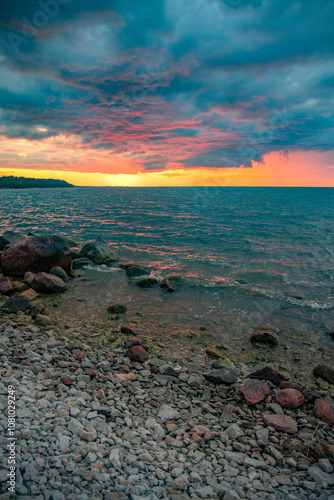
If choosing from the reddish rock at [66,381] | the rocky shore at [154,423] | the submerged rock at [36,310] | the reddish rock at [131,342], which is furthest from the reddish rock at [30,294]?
the reddish rock at [66,381]

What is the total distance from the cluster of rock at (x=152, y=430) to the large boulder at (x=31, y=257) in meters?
7.87

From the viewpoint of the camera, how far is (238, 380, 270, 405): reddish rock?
645 cm

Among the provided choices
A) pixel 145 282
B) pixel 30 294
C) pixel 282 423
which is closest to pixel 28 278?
pixel 30 294

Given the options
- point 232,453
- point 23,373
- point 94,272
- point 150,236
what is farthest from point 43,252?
point 150,236

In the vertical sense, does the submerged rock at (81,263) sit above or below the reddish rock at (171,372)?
above

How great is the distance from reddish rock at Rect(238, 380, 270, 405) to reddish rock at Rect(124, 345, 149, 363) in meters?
2.78

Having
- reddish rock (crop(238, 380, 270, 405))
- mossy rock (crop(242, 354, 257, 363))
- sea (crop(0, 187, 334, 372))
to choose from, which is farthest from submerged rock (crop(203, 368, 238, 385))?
sea (crop(0, 187, 334, 372))

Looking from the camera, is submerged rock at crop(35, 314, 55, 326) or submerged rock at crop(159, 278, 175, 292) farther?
submerged rock at crop(159, 278, 175, 292)

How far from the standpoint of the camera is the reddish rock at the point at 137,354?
26.0 feet

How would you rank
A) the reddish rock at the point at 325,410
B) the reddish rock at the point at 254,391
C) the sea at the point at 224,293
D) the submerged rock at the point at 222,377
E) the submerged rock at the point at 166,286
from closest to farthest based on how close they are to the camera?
the reddish rock at the point at 325,410 → the reddish rock at the point at 254,391 → the submerged rock at the point at 222,377 → the sea at the point at 224,293 → the submerged rock at the point at 166,286

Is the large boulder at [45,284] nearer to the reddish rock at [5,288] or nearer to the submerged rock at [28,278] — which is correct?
the submerged rock at [28,278]

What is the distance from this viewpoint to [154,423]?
5.39 meters

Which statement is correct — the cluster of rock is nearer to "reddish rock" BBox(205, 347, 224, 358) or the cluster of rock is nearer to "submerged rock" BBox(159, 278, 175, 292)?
"reddish rock" BBox(205, 347, 224, 358)
